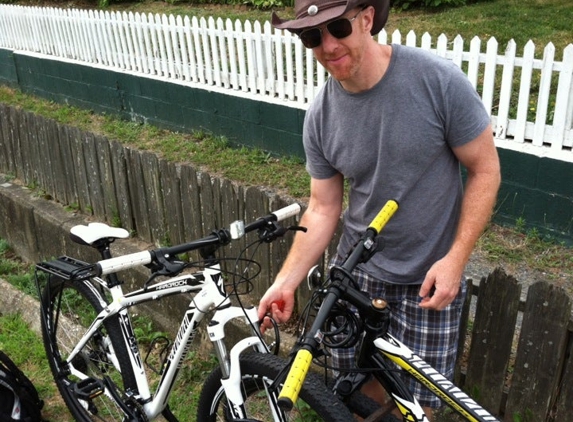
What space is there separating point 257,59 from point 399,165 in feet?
15.5

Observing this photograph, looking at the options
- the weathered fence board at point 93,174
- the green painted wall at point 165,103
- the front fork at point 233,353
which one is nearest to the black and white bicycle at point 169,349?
the front fork at point 233,353

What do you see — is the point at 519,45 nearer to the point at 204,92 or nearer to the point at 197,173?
the point at 204,92

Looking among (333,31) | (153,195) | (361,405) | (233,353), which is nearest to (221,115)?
(153,195)

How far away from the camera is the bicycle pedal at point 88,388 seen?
125 inches

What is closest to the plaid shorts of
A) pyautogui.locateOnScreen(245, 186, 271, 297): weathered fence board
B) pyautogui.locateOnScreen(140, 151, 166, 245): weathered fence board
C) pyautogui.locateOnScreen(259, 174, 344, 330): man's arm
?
pyautogui.locateOnScreen(259, 174, 344, 330): man's arm

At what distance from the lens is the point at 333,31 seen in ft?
6.36

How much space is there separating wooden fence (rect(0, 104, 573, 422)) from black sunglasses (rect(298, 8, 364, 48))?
4.23 ft

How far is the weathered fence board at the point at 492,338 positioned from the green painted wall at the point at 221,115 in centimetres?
208

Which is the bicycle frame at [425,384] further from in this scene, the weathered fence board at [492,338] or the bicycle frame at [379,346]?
the weathered fence board at [492,338]

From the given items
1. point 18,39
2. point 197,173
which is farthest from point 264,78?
point 18,39

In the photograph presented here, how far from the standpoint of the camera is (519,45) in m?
7.34

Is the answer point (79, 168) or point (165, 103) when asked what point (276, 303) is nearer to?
point (79, 168)

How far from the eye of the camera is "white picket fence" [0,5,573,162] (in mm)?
4656

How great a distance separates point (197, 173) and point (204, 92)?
3.41 metres
